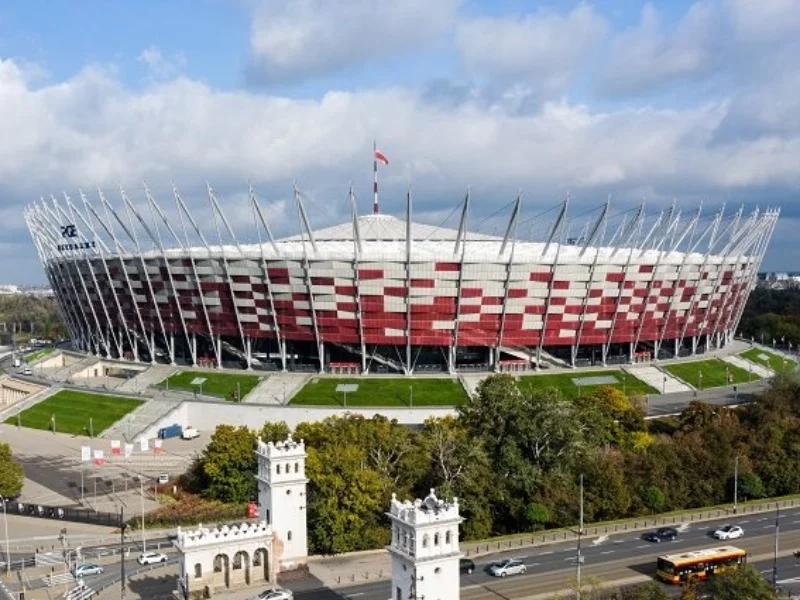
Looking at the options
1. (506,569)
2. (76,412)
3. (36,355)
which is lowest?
(506,569)

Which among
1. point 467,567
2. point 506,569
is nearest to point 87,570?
point 467,567

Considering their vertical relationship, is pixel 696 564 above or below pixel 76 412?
below

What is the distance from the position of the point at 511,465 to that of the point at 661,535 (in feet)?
34.7

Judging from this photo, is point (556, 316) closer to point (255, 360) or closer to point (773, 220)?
point (255, 360)

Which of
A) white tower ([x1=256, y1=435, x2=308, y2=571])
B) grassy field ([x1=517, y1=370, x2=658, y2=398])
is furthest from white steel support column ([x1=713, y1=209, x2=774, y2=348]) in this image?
white tower ([x1=256, y1=435, x2=308, y2=571])

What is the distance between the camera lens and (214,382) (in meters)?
93.8

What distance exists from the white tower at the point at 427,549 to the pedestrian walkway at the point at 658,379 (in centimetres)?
6309

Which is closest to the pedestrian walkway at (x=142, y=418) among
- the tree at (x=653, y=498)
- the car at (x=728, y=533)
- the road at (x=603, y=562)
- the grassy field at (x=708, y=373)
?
the road at (x=603, y=562)

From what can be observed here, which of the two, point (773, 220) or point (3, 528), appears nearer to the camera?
point (3, 528)

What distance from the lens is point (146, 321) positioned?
344 ft

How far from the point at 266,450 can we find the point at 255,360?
53678 mm

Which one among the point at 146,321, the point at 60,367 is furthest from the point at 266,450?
the point at 60,367

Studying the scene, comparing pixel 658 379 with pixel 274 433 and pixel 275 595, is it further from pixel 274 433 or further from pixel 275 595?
pixel 275 595

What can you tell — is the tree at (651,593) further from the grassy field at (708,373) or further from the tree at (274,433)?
the grassy field at (708,373)
